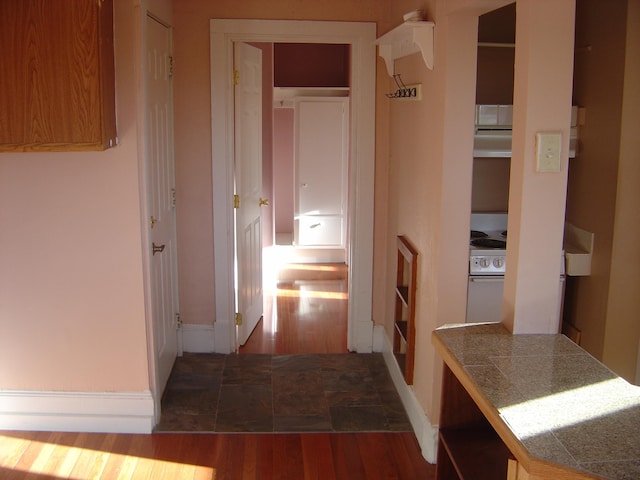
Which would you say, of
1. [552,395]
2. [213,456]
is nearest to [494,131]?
[552,395]

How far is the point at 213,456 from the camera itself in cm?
344

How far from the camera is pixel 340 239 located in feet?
24.4

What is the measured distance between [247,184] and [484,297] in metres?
1.95

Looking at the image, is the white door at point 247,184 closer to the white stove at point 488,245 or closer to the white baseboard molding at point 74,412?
the white baseboard molding at point 74,412

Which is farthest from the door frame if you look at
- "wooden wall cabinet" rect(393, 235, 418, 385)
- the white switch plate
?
the white switch plate

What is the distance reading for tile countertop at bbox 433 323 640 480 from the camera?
5.46 feet

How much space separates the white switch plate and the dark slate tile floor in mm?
1838

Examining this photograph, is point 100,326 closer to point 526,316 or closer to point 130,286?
point 130,286

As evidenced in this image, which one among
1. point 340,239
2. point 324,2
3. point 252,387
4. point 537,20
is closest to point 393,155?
point 324,2

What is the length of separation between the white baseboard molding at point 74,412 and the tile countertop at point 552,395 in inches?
75.8

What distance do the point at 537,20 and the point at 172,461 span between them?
2588mm

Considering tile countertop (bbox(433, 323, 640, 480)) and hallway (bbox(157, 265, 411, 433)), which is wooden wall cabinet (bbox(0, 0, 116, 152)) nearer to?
hallway (bbox(157, 265, 411, 433))

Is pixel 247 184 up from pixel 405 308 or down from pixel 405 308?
up

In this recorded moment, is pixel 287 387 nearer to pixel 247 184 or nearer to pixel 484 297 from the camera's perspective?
pixel 484 297
